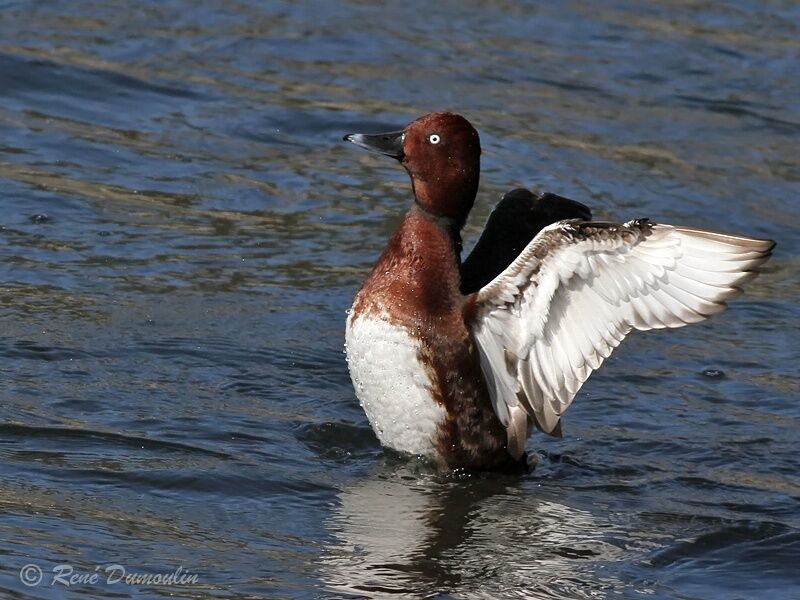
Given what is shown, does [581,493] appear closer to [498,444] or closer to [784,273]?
[498,444]

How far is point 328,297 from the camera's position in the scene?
7.60m

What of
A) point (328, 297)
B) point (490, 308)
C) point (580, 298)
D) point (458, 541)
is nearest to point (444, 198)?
point (490, 308)

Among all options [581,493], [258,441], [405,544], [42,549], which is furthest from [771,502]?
[42,549]

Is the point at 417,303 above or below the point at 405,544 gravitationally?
above

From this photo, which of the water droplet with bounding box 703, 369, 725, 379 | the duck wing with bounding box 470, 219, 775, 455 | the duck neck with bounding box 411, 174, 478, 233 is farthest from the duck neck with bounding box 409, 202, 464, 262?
the water droplet with bounding box 703, 369, 725, 379

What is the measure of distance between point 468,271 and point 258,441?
1155mm

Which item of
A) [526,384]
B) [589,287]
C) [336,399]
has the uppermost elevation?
[589,287]

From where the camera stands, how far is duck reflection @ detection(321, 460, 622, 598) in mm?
4840

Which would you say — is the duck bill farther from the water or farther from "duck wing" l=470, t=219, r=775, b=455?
the water

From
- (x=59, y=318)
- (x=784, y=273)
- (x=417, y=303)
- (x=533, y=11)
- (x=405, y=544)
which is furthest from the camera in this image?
(x=533, y=11)

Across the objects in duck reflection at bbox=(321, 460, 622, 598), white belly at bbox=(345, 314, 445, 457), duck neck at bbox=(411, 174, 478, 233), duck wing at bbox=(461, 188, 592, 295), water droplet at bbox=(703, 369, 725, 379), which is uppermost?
duck neck at bbox=(411, 174, 478, 233)

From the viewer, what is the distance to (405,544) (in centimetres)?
514

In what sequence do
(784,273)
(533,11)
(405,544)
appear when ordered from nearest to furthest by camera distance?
(405,544) < (784,273) < (533,11)

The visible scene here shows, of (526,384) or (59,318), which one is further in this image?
(59,318)
